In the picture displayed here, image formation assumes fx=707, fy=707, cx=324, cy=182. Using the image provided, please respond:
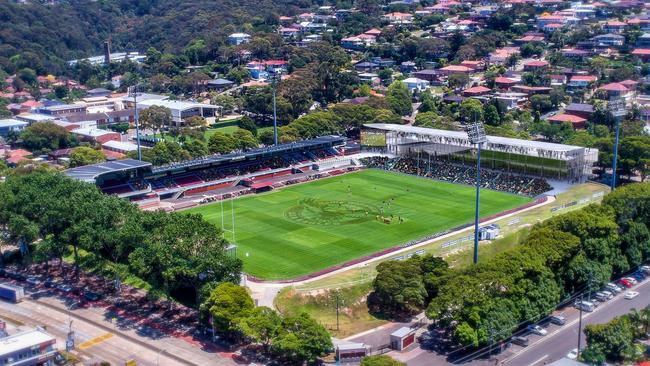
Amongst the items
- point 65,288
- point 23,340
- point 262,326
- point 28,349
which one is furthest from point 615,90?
point 28,349

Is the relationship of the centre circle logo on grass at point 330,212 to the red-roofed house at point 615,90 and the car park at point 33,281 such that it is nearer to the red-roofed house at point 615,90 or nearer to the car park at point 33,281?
the car park at point 33,281

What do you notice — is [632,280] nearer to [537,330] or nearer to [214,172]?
[537,330]

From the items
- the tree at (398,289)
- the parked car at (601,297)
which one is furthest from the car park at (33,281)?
the parked car at (601,297)

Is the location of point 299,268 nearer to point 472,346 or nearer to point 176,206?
point 472,346

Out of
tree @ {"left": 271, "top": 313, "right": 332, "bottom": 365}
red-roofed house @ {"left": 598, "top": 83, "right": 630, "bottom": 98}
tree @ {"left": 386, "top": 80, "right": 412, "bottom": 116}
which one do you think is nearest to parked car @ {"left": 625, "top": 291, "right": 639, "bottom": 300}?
tree @ {"left": 271, "top": 313, "right": 332, "bottom": 365}

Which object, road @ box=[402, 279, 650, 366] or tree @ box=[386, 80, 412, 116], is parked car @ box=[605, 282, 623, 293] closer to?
road @ box=[402, 279, 650, 366]

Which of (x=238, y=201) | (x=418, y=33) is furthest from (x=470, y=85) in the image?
(x=238, y=201)
